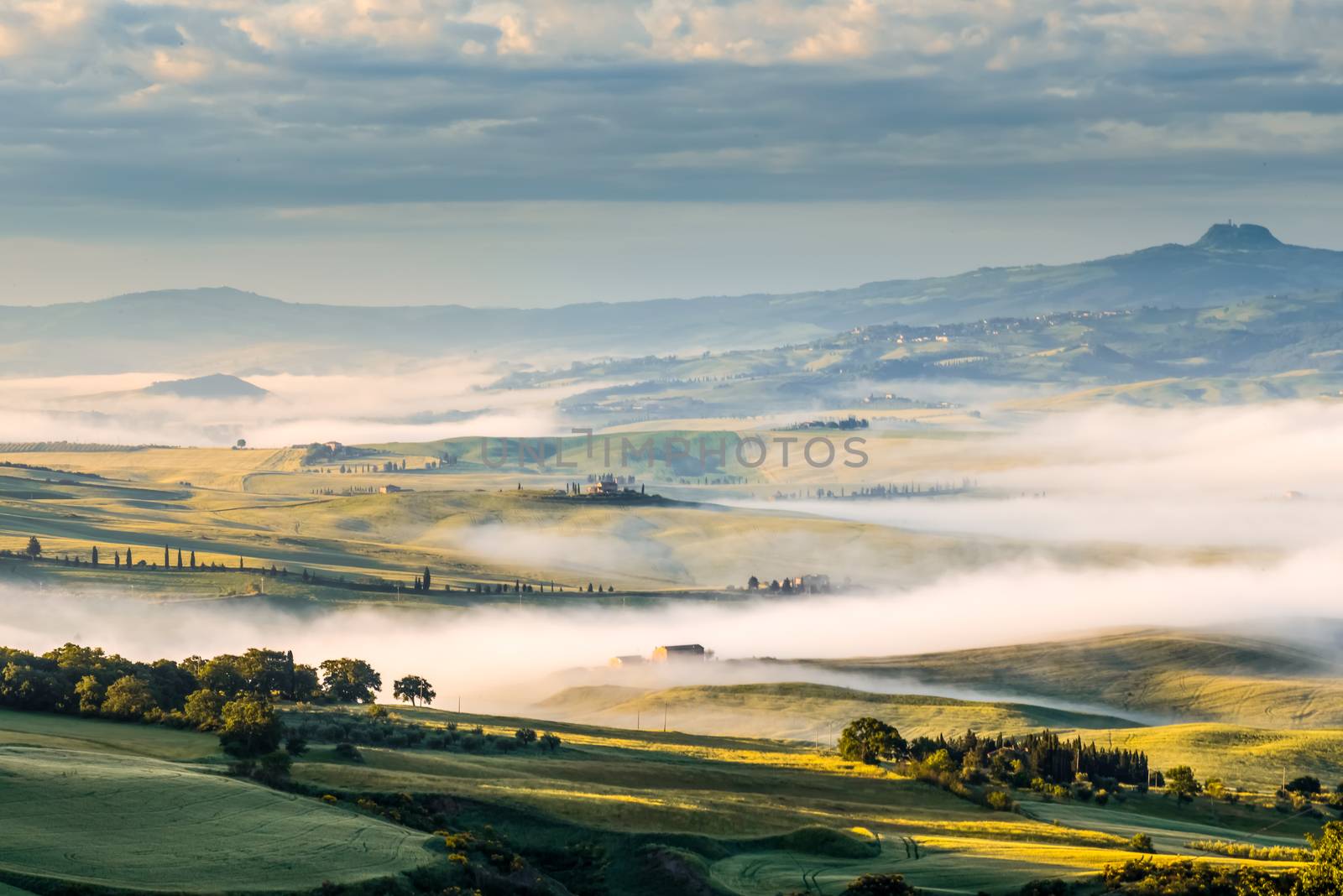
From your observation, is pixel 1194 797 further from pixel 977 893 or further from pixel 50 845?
pixel 50 845

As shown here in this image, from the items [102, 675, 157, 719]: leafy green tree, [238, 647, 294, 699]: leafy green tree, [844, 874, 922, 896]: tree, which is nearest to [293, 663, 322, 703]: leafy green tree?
[238, 647, 294, 699]: leafy green tree

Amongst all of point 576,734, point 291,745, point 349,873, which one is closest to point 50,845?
point 349,873

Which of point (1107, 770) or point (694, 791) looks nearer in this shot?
point (694, 791)

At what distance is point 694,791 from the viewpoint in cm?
14125

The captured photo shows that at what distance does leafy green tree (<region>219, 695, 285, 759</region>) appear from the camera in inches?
5340

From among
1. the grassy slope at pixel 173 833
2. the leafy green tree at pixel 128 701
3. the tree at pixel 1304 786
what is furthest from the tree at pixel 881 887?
the tree at pixel 1304 786

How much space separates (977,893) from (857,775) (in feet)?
182

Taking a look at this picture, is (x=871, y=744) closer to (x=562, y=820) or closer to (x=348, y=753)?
(x=348, y=753)

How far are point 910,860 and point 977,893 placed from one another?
13006mm

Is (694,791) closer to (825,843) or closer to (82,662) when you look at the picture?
(825,843)

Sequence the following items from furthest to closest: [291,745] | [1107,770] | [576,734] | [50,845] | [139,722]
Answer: [576,734]
[1107,770]
[139,722]
[291,745]
[50,845]

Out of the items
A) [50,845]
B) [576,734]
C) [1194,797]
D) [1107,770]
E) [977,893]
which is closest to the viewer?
[50,845]

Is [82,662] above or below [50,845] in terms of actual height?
above

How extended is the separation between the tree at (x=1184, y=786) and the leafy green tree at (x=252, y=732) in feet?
241
